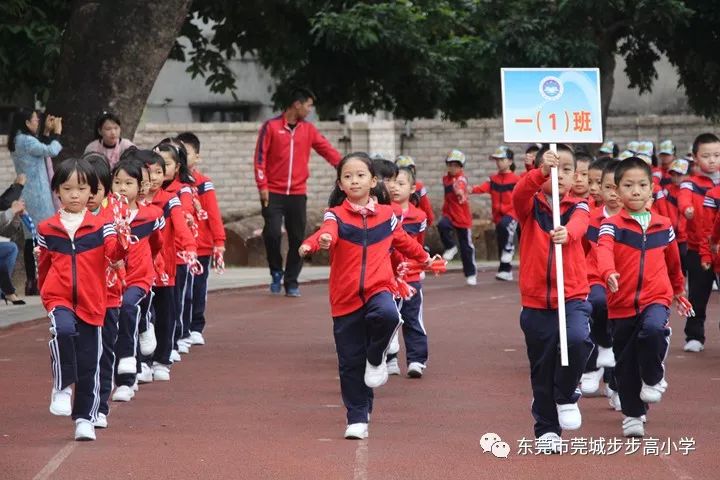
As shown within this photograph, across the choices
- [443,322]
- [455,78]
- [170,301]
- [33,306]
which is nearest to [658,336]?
[170,301]

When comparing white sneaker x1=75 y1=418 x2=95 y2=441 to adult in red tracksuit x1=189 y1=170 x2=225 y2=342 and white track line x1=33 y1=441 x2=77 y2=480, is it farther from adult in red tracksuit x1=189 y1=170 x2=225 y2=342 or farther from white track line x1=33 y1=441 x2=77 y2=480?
adult in red tracksuit x1=189 y1=170 x2=225 y2=342

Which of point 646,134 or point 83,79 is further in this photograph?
point 646,134

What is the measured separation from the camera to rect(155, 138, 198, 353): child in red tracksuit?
1231 centimetres

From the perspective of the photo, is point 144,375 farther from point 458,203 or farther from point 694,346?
point 458,203

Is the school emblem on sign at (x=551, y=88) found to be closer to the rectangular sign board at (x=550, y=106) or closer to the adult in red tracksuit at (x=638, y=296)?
the rectangular sign board at (x=550, y=106)

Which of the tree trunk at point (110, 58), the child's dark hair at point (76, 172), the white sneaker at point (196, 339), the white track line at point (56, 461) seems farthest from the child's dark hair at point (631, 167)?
the tree trunk at point (110, 58)

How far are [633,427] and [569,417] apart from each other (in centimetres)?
64

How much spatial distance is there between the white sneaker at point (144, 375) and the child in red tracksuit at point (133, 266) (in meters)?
0.78

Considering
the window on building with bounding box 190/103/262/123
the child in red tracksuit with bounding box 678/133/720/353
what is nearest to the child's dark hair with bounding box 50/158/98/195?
the child in red tracksuit with bounding box 678/133/720/353

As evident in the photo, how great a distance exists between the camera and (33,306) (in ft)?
55.1

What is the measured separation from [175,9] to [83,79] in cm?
120

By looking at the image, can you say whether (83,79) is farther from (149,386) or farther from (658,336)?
(658,336)

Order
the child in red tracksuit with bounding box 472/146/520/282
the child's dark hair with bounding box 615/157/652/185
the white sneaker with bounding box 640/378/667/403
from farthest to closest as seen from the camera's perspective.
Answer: the child in red tracksuit with bounding box 472/146/520/282 < the child's dark hair with bounding box 615/157/652/185 < the white sneaker with bounding box 640/378/667/403

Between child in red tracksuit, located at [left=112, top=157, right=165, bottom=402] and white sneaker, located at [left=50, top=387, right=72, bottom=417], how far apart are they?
1325mm
